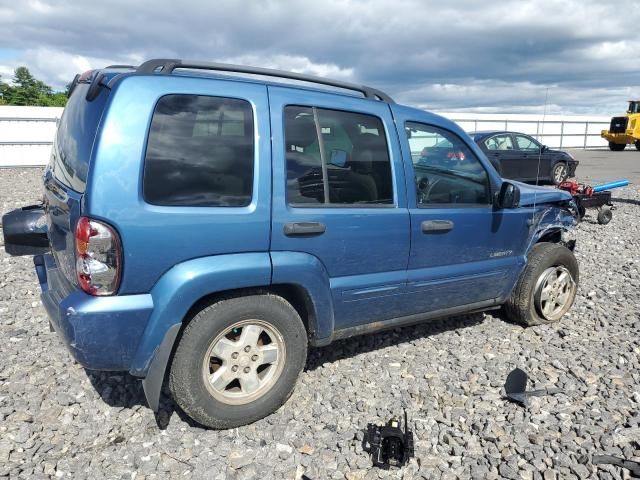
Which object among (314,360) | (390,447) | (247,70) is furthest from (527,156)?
(390,447)

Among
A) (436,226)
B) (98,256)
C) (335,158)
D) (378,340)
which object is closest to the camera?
(98,256)

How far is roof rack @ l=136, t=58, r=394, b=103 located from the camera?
266 cm

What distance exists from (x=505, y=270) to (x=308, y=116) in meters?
2.11

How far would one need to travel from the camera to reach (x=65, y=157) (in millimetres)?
2791

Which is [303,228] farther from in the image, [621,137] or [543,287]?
[621,137]

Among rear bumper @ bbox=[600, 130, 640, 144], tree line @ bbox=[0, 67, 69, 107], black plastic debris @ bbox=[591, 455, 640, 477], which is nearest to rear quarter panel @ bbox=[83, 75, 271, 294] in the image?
black plastic debris @ bbox=[591, 455, 640, 477]

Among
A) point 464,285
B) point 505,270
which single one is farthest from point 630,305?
point 464,285

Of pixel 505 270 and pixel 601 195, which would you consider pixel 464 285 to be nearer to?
pixel 505 270

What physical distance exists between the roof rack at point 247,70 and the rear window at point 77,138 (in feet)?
0.98

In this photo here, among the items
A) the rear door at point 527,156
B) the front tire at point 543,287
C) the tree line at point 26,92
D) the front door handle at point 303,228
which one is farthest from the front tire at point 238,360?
the tree line at point 26,92

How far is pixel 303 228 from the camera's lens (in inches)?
111

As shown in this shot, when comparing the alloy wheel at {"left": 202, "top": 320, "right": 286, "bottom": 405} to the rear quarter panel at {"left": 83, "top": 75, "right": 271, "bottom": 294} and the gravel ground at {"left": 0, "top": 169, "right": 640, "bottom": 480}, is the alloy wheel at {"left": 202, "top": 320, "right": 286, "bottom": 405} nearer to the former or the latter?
the gravel ground at {"left": 0, "top": 169, "right": 640, "bottom": 480}

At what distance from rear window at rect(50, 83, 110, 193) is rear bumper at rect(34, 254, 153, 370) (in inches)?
22.2

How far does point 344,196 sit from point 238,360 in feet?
3.79
